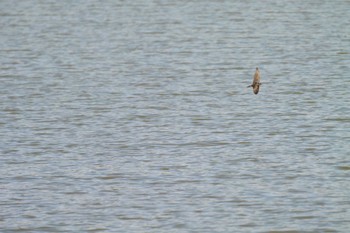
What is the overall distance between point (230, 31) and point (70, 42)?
3.67 metres

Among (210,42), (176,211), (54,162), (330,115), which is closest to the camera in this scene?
(176,211)

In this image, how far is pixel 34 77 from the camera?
19.0 meters

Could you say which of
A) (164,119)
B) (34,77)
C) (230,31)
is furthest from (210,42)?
(164,119)

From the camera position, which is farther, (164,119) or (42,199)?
(164,119)

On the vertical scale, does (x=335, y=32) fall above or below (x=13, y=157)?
above

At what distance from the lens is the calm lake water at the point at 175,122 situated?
11.2 m

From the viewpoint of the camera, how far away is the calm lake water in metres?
11.2

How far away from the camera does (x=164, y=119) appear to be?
620 inches

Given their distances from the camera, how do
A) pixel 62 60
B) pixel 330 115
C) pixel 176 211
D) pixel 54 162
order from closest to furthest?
pixel 176 211
pixel 54 162
pixel 330 115
pixel 62 60

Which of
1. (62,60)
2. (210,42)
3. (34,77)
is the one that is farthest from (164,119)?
(210,42)

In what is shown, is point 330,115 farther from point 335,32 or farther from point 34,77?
point 335,32

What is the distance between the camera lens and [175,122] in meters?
15.5

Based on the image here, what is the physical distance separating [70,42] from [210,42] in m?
3.03

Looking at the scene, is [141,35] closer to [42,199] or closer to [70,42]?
[70,42]
